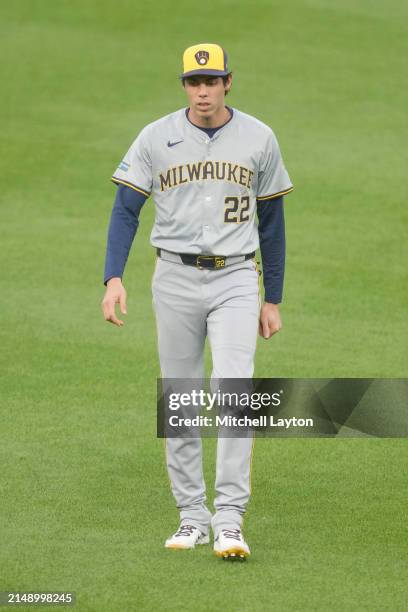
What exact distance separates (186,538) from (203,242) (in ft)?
4.73

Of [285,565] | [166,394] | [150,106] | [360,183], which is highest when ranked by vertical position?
[150,106]

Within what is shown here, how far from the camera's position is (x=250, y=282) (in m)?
7.10

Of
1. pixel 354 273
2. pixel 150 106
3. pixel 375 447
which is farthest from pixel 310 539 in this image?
pixel 150 106

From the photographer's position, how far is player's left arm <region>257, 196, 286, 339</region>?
7281mm

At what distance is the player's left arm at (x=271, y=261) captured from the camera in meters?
7.28

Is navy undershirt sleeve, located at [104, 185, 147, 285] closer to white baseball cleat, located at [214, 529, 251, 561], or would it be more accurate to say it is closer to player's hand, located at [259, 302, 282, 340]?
player's hand, located at [259, 302, 282, 340]

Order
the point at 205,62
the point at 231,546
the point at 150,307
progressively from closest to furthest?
the point at 231,546 < the point at 205,62 < the point at 150,307

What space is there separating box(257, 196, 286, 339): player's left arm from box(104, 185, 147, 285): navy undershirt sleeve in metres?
0.64

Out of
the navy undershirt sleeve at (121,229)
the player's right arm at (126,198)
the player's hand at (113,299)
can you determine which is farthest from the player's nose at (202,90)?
the player's hand at (113,299)

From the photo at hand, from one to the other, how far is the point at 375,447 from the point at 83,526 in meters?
2.31

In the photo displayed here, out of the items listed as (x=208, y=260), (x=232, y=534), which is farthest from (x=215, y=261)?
(x=232, y=534)

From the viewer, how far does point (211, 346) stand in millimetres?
7066

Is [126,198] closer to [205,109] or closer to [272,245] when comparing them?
[205,109]

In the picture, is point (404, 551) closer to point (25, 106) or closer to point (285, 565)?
point (285, 565)
